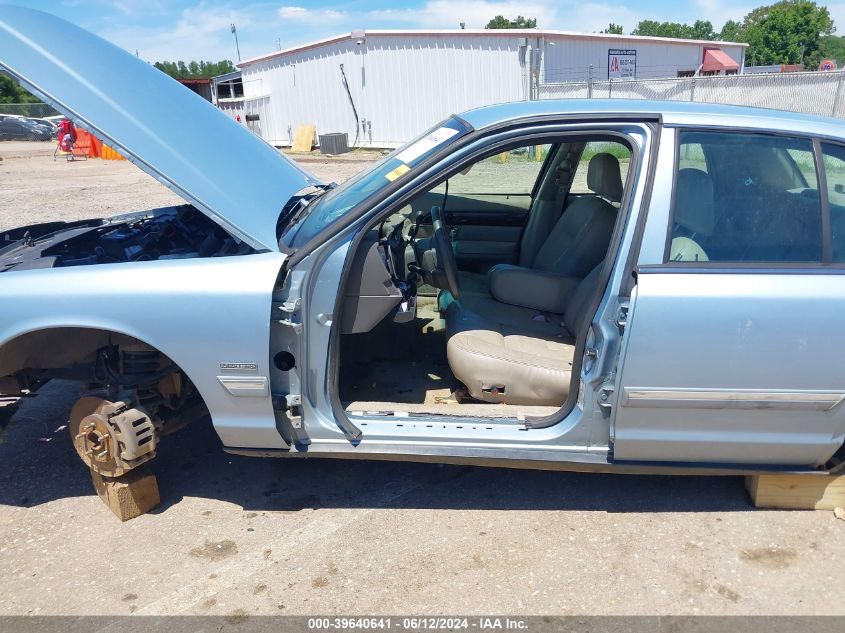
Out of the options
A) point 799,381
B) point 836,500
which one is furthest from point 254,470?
point 836,500

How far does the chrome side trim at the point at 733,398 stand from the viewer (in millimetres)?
2508

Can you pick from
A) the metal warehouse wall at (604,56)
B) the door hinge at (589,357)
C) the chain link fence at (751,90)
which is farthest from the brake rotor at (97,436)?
the metal warehouse wall at (604,56)

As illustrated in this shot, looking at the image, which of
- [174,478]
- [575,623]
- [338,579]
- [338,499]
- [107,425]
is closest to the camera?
[575,623]

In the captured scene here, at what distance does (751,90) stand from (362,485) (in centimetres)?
1524

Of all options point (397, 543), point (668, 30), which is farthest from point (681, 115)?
point (668, 30)

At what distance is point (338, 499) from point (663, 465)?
4.90 ft

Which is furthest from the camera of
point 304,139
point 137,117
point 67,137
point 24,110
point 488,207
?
point 24,110

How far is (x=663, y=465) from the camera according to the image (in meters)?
2.74

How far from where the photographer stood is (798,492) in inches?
115

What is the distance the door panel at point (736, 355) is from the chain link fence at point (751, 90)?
10020 mm

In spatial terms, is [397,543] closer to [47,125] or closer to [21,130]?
[47,125]

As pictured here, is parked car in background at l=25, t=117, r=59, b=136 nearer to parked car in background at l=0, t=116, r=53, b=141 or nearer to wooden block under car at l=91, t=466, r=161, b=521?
parked car in background at l=0, t=116, r=53, b=141

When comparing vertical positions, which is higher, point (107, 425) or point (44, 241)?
point (44, 241)

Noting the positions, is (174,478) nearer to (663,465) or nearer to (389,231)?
(389,231)
